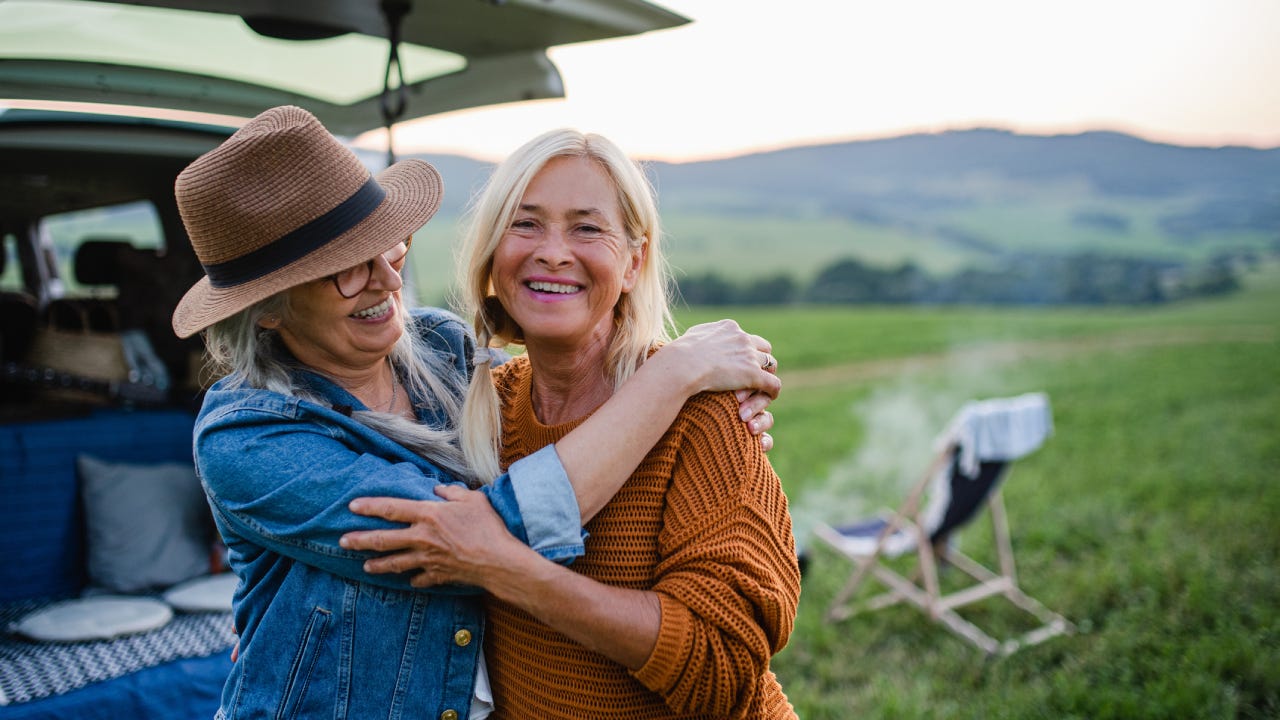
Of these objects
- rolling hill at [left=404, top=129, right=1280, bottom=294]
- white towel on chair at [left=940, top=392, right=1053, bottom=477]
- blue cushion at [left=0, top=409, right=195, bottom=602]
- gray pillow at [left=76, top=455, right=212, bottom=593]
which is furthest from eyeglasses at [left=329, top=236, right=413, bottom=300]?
rolling hill at [left=404, top=129, right=1280, bottom=294]

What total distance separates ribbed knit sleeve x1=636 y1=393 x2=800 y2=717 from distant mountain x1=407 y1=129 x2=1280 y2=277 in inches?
1427

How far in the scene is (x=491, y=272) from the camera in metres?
2.03

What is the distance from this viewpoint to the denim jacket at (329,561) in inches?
60.7

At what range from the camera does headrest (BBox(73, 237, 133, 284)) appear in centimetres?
504

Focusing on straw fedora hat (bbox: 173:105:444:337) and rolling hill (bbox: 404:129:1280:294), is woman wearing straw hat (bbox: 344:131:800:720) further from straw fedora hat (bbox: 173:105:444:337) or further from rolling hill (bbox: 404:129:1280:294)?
rolling hill (bbox: 404:129:1280:294)

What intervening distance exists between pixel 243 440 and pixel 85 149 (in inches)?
134

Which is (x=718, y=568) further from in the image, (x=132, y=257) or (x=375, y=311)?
(x=132, y=257)

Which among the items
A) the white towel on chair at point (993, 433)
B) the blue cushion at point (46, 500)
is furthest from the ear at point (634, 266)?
the white towel on chair at point (993, 433)

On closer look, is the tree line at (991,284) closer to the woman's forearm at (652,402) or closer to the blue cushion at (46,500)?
the blue cushion at (46,500)

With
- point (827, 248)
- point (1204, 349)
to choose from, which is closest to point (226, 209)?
point (1204, 349)

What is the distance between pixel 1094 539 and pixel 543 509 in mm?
6453

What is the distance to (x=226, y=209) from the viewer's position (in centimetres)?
161

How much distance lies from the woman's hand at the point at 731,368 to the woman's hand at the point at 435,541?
0.52 m

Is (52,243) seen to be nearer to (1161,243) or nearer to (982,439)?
(982,439)
